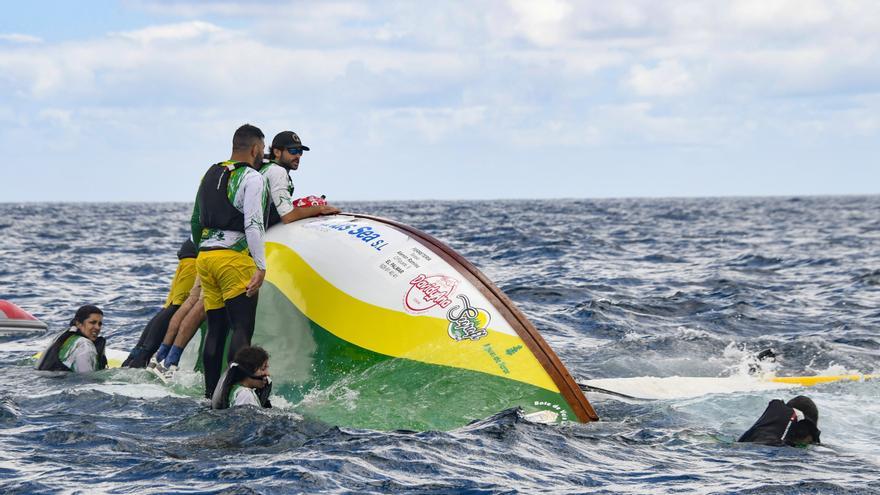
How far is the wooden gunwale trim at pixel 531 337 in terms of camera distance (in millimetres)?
7973

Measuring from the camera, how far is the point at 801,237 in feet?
126

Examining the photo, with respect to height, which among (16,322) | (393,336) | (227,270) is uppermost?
(227,270)

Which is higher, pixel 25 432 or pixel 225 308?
pixel 225 308

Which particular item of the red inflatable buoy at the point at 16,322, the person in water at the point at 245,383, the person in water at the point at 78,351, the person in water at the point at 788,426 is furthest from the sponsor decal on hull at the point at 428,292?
the red inflatable buoy at the point at 16,322

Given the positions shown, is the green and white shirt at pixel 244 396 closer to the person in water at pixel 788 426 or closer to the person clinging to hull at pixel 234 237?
the person clinging to hull at pixel 234 237

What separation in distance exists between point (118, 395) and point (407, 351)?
2.80 m

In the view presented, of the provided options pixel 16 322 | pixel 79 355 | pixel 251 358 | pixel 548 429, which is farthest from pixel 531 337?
pixel 16 322

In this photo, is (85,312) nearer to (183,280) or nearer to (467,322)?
(183,280)

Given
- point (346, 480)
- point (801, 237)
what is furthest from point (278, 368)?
point (801, 237)

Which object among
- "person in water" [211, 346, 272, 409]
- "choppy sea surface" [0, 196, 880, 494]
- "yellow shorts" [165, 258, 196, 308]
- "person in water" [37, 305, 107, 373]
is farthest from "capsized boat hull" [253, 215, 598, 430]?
"person in water" [37, 305, 107, 373]

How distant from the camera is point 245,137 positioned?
866 centimetres

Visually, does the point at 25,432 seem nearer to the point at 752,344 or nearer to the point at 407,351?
the point at 407,351

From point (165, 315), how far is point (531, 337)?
4045mm

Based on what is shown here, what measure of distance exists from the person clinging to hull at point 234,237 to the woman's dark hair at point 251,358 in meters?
0.54
